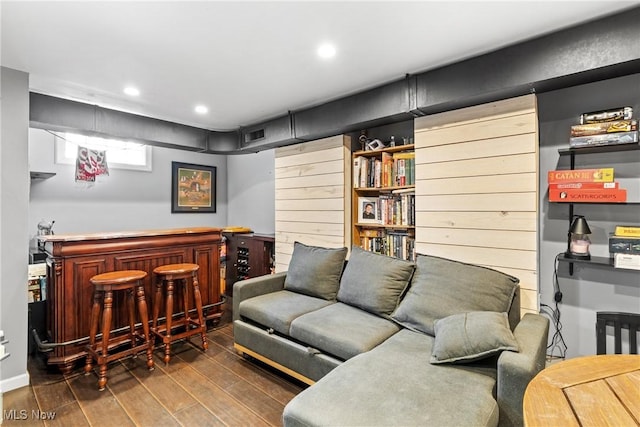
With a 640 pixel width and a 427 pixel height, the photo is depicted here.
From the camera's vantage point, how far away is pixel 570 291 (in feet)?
7.10

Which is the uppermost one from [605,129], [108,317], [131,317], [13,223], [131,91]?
[131,91]

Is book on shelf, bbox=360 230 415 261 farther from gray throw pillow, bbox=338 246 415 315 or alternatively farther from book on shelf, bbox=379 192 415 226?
gray throw pillow, bbox=338 246 415 315

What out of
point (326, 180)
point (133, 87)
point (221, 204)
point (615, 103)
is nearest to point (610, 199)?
point (615, 103)

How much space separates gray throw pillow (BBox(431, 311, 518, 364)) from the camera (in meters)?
1.59

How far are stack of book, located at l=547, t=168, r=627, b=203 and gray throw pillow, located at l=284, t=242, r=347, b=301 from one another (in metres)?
1.72

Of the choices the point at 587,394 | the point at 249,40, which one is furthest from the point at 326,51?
the point at 587,394

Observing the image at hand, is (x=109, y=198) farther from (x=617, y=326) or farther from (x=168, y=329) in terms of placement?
(x=617, y=326)

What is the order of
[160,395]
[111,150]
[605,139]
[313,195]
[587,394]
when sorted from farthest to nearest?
[111,150], [313,195], [160,395], [605,139], [587,394]

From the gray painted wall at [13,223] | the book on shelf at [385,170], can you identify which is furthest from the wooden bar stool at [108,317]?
the book on shelf at [385,170]

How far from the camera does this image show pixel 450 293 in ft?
6.89

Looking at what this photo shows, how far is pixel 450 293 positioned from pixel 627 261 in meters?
1.01

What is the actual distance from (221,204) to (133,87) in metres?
3.40

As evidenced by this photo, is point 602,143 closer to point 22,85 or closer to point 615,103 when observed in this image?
point 615,103

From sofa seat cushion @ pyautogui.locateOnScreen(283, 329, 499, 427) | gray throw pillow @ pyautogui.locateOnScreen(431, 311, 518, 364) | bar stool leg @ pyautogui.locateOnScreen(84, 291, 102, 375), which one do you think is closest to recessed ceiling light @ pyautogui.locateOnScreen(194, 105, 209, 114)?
bar stool leg @ pyautogui.locateOnScreen(84, 291, 102, 375)
